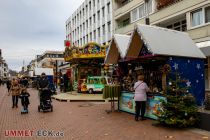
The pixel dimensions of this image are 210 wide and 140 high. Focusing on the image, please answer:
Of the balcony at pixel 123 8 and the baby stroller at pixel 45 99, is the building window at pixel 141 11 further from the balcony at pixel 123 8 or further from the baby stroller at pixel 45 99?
the baby stroller at pixel 45 99

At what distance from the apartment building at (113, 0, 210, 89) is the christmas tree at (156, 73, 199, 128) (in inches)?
363

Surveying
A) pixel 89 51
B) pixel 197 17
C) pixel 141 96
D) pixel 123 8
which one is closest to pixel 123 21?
pixel 123 8

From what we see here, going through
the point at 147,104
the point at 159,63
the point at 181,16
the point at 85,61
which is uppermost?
the point at 181,16

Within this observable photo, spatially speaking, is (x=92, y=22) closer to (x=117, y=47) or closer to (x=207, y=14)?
(x=207, y=14)

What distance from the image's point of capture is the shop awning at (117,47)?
41.7 feet

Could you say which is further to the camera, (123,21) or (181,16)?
(123,21)

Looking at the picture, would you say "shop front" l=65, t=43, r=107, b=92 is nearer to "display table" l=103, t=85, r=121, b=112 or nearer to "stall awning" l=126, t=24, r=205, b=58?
"display table" l=103, t=85, r=121, b=112

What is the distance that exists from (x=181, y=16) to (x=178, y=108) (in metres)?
17.1

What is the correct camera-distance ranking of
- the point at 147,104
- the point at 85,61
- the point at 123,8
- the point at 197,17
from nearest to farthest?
the point at 147,104 < the point at 197,17 < the point at 85,61 < the point at 123,8

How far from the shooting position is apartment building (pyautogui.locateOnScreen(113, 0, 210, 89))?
822 inches

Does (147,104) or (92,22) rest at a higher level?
(92,22)

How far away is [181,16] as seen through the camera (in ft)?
79.5

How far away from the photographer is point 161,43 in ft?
34.5

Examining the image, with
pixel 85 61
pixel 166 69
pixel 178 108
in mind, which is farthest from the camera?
pixel 85 61
